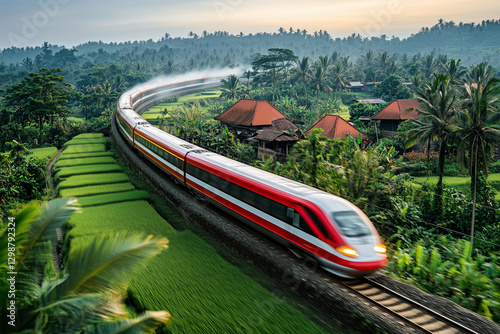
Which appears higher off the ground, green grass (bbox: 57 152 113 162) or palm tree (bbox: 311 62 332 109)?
palm tree (bbox: 311 62 332 109)

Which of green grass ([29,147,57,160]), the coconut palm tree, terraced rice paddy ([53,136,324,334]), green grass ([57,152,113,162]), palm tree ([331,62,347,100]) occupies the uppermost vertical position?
palm tree ([331,62,347,100])

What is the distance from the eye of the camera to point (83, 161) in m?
28.4

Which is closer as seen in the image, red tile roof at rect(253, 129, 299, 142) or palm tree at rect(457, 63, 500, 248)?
palm tree at rect(457, 63, 500, 248)

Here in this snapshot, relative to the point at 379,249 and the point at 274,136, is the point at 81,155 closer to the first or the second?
the point at 274,136

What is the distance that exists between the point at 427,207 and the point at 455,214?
1539mm

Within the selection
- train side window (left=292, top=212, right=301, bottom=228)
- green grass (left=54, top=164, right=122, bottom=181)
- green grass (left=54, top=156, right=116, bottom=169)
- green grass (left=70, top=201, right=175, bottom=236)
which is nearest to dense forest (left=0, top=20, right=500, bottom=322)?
green grass (left=54, top=164, right=122, bottom=181)

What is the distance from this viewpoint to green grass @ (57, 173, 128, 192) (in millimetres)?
21734

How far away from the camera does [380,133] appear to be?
4338cm

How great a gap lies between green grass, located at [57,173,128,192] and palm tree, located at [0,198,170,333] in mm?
17669

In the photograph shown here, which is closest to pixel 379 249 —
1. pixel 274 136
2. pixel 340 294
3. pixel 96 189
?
pixel 340 294

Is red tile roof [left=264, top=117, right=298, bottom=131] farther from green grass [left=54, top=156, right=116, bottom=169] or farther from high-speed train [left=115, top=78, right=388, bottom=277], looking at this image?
high-speed train [left=115, top=78, right=388, bottom=277]

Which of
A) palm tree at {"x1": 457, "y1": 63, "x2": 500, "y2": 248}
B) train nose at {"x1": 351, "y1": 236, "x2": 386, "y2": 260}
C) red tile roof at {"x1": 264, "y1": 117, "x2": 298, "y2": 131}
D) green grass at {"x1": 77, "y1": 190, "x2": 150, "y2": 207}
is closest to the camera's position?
train nose at {"x1": 351, "y1": 236, "x2": 386, "y2": 260}

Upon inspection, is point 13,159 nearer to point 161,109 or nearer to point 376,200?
point 376,200

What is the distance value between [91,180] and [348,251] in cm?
1816
